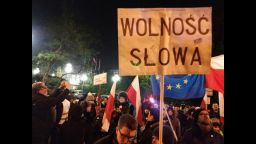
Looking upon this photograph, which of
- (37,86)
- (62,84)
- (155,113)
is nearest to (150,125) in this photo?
(155,113)

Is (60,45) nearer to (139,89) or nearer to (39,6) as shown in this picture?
(39,6)

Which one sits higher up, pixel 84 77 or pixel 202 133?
pixel 84 77

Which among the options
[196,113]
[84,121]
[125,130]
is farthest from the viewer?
[196,113]

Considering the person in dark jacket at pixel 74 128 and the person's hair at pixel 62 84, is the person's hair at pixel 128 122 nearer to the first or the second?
the person in dark jacket at pixel 74 128

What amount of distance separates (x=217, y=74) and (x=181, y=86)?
589mm

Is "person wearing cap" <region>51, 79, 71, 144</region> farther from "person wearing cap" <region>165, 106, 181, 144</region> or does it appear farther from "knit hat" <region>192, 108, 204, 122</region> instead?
"knit hat" <region>192, 108, 204, 122</region>

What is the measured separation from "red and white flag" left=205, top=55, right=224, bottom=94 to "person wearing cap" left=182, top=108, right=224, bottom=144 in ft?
1.44

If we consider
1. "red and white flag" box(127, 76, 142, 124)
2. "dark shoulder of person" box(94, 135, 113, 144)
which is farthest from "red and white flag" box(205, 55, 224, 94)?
"dark shoulder of person" box(94, 135, 113, 144)

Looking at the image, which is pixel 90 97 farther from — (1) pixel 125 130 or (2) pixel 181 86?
(2) pixel 181 86

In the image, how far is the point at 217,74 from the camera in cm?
690

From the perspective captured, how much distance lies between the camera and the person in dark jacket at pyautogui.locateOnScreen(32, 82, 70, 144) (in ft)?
21.7

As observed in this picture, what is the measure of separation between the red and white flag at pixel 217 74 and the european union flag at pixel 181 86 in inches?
5.8

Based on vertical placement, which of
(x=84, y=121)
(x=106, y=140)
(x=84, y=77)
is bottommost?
(x=106, y=140)
